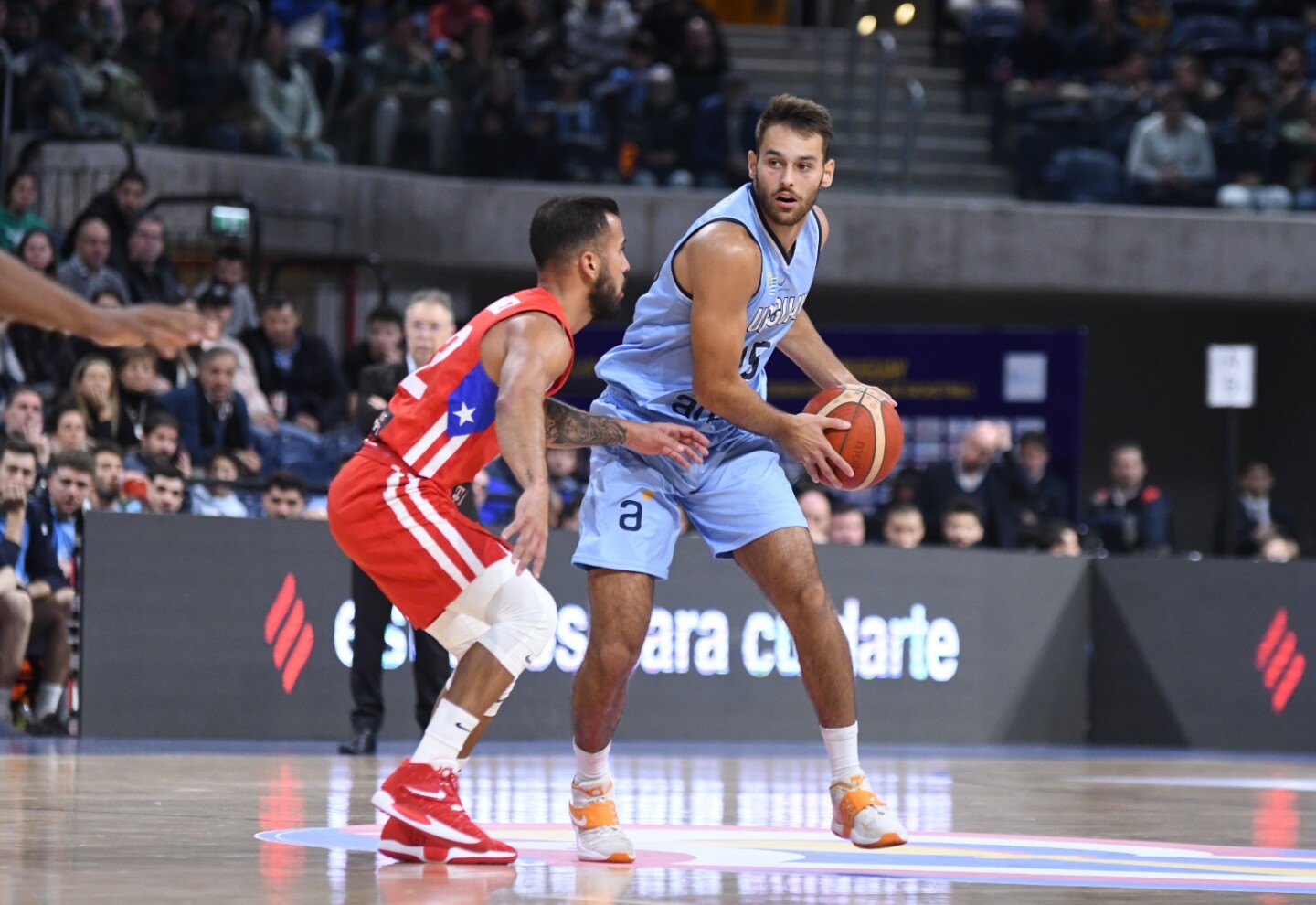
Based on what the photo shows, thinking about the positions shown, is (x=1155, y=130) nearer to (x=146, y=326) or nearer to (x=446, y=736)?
(x=446, y=736)

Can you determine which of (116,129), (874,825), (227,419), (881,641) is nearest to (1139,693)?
(881,641)

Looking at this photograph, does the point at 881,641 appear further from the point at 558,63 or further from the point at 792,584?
the point at 558,63

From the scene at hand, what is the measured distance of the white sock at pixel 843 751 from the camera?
236 inches

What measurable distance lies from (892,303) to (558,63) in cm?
450

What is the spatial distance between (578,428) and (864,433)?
837mm

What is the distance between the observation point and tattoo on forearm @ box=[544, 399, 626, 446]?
19.6ft

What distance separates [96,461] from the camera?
11.4 meters

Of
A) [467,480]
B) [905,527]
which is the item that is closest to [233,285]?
[905,527]

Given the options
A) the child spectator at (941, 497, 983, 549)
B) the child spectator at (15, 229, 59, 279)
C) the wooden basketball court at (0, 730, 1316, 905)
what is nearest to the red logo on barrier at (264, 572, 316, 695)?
the wooden basketball court at (0, 730, 1316, 905)

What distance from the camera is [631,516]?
6.06 metres

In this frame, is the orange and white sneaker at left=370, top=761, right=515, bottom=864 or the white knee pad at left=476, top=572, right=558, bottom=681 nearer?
the orange and white sneaker at left=370, top=761, right=515, bottom=864

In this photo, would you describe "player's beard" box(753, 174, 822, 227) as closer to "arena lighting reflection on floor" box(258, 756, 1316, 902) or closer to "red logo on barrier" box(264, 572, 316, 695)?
"arena lighting reflection on floor" box(258, 756, 1316, 902)

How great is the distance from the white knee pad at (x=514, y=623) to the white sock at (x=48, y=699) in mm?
5444

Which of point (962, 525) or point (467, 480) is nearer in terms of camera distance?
point (467, 480)
